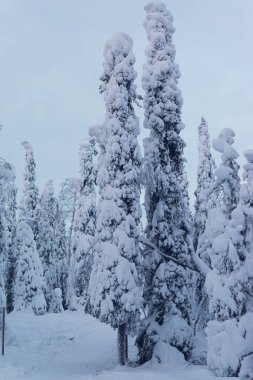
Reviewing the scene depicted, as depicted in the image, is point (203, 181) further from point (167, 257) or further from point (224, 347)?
point (224, 347)

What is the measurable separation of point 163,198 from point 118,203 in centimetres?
250

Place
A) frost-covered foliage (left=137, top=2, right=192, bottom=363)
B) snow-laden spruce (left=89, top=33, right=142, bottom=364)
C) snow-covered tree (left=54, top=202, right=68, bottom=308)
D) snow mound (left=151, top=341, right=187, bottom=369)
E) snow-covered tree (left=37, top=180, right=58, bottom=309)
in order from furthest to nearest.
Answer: snow-covered tree (left=54, top=202, right=68, bottom=308)
snow-covered tree (left=37, top=180, right=58, bottom=309)
frost-covered foliage (left=137, top=2, right=192, bottom=363)
snow mound (left=151, top=341, right=187, bottom=369)
snow-laden spruce (left=89, top=33, right=142, bottom=364)

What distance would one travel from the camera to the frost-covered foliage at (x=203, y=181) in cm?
3415

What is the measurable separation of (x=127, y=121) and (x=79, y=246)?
21.2 metres

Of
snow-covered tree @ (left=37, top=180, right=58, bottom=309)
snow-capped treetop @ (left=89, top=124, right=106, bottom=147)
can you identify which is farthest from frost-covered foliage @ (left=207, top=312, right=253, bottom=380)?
snow-covered tree @ (left=37, top=180, right=58, bottom=309)

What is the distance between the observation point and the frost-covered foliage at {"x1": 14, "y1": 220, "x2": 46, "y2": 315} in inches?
1470

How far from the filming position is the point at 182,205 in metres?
20.5

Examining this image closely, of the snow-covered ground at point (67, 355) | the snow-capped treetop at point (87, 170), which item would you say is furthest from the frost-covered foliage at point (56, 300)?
the snow-capped treetop at point (87, 170)

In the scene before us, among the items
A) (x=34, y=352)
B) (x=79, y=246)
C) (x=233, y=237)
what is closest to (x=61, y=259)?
(x=79, y=246)

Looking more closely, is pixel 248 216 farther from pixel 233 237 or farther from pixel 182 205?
pixel 182 205

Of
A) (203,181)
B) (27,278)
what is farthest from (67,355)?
(203,181)

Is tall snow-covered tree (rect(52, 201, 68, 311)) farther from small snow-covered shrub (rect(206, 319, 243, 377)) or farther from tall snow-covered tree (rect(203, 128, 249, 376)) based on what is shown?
small snow-covered shrub (rect(206, 319, 243, 377))

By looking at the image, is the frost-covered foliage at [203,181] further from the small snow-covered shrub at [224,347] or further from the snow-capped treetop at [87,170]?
the small snow-covered shrub at [224,347]

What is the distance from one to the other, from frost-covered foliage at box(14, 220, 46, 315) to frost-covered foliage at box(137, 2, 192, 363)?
19.1 m
